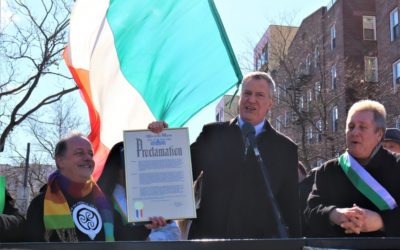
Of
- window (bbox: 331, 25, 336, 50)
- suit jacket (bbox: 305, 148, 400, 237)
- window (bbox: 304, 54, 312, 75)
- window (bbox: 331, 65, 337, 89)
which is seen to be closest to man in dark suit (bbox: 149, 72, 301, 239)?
suit jacket (bbox: 305, 148, 400, 237)

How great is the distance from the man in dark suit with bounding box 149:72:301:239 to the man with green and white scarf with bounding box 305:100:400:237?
21 cm

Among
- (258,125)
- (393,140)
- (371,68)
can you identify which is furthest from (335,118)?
(258,125)

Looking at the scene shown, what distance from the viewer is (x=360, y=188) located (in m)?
3.09

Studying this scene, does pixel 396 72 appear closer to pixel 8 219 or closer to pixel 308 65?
pixel 308 65

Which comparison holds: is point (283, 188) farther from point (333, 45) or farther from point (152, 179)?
point (333, 45)

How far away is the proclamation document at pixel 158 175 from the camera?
9.50 feet

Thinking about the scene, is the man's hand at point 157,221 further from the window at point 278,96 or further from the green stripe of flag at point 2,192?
the window at point 278,96

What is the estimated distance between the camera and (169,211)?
9.56 ft

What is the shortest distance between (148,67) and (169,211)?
1.54m

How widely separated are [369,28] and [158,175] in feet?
99.9

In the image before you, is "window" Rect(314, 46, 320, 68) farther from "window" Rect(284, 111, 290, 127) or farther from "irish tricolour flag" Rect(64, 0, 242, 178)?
"irish tricolour flag" Rect(64, 0, 242, 178)

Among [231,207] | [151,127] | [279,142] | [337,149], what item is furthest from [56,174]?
[337,149]

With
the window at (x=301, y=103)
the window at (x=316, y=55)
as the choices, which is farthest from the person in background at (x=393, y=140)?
the window at (x=316, y=55)

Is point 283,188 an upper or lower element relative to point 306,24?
lower
